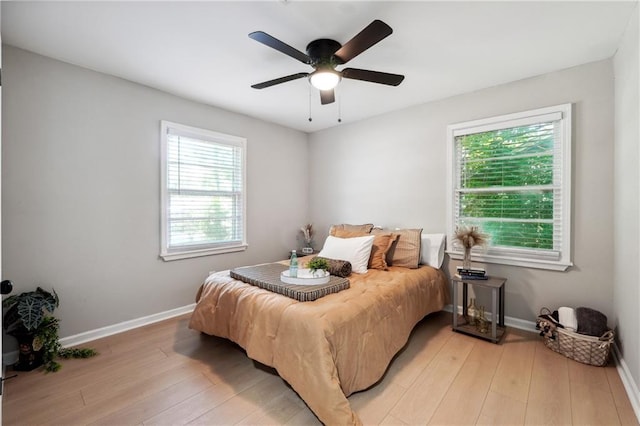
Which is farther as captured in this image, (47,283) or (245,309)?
(47,283)

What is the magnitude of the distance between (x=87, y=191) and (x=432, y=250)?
352 centimetres

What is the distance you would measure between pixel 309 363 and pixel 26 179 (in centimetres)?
271

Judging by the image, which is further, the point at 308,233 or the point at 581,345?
the point at 308,233

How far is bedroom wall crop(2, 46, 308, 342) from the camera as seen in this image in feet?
7.85

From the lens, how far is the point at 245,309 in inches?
89.6

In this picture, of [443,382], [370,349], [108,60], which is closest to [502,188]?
[443,382]

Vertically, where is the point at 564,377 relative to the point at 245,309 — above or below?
below

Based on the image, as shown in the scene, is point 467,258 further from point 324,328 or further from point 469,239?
point 324,328

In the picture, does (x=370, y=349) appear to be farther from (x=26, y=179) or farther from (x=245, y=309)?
(x=26, y=179)

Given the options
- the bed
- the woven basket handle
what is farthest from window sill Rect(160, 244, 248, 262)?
the woven basket handle

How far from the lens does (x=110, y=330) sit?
9.35 feet

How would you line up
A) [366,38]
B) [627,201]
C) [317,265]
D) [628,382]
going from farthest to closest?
[317,265], [627,201], [628,382], [366,38]

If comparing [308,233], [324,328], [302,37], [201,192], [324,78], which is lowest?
[324,328]

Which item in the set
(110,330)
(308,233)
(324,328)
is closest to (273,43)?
(324,328)
